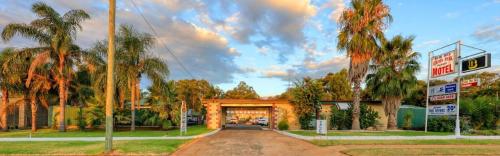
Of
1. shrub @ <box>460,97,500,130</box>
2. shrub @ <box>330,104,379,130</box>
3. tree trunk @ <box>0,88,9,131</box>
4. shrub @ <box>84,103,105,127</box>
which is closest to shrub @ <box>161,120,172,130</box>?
shrub @ <box>84,103,105,127</box>

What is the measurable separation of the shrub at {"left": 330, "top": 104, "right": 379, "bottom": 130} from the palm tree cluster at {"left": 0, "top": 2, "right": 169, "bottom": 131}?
13.4 metres

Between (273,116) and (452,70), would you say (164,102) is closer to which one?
(273,116)

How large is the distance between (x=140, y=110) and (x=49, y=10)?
1022 centimetres

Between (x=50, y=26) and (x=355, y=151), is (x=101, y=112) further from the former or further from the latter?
(x=355, y=151)

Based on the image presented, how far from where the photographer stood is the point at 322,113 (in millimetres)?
36750

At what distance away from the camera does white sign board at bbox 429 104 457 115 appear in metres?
26.0

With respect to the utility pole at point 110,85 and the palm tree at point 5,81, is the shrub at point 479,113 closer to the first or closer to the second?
the utility pole at point 110,85

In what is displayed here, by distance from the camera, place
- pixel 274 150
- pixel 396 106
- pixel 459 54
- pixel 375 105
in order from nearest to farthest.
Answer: pixel 274 150, pixel 459 54, pixel 396 106, pixel 375 105

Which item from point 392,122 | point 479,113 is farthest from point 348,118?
point 479,113

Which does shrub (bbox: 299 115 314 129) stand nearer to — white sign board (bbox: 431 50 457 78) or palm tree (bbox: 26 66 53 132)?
white sign board (bbox: 431 50 457 78)

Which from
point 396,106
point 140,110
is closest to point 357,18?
point 396,106

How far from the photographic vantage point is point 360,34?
32.3 metres

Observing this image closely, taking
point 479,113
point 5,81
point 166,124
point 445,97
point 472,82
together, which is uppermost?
point 472,82

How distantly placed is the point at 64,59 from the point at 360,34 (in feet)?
67.9
